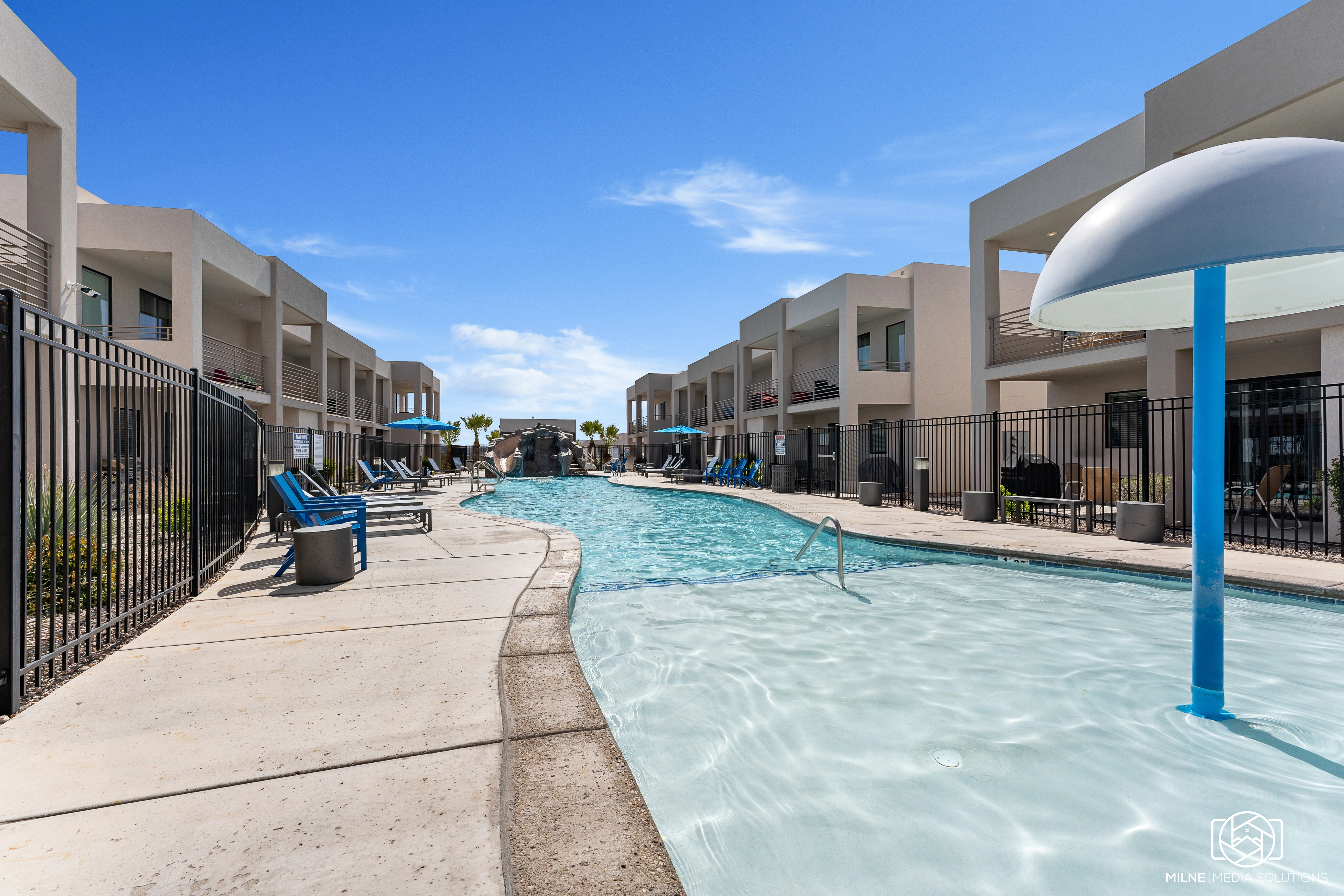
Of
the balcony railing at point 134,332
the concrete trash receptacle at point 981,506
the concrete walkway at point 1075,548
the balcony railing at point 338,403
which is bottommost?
the concrete walkway at point 1075,548

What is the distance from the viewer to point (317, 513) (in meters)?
6.88

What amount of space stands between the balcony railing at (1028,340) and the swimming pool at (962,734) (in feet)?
27.3

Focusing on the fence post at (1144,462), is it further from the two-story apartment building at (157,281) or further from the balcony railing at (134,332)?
the balcony railing at (134,332)

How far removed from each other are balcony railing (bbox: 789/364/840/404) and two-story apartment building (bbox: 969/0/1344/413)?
5.75m

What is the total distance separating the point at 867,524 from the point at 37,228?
517 inches

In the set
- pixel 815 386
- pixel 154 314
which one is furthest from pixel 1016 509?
pixel 154 314

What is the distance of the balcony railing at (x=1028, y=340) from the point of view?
12930 mm

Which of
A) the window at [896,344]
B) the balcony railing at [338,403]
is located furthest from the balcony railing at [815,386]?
the balcony railing at [338,403]

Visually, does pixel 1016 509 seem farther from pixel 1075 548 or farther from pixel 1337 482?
pixel 1337 482

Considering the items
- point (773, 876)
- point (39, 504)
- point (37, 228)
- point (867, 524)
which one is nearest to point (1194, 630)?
point (773, 876)

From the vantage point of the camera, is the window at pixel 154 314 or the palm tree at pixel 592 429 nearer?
the window at pixel 154 314

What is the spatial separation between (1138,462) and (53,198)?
20.1 m

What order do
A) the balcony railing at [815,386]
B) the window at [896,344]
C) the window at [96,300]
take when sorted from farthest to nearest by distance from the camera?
the balcony railing at [815,386] → the window at [896,344] → the window at [96,300]

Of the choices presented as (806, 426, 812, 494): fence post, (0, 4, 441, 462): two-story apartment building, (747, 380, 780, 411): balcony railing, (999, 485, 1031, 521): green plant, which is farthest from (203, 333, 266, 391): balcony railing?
(999, 485, 1031, 521): green plant
